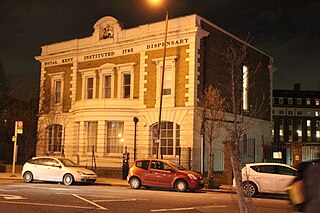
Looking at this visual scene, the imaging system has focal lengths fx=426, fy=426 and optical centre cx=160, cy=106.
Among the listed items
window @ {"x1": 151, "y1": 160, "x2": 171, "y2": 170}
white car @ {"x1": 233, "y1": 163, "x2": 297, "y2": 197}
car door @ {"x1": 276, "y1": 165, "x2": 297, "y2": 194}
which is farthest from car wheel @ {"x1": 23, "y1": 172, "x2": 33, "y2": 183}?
car door @ {"x1": 276, "y1": 165, "x2": 297, "y2": 194}

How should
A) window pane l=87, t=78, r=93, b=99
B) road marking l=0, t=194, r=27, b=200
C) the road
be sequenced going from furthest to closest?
window pane l=87, t=78, r=93, b=99, road marking l=0, t=194, r=27, b=200, the road

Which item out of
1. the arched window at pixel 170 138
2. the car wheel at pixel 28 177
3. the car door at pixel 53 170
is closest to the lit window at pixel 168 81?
the arched window at pixel 170 138

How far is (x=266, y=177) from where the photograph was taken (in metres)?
17.6

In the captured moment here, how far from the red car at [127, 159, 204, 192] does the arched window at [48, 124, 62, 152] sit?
15.3m

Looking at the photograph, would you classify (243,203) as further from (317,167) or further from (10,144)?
(10,144)

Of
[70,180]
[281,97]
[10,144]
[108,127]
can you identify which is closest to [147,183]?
[70,180]

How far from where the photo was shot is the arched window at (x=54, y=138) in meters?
33.8

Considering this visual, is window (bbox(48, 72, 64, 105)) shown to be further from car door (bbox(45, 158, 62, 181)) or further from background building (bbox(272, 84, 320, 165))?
background building (bbox(272, 84, 320, 165))

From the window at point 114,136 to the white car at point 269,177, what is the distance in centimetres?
1303

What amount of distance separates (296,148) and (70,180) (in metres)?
12.3

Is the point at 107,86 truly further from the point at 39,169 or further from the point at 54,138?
the point at 39,169

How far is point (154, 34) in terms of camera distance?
28312 mm

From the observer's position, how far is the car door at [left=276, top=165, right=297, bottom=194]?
17.3 meters

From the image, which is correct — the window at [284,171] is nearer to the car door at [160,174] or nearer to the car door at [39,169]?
the car door at [160,174]
